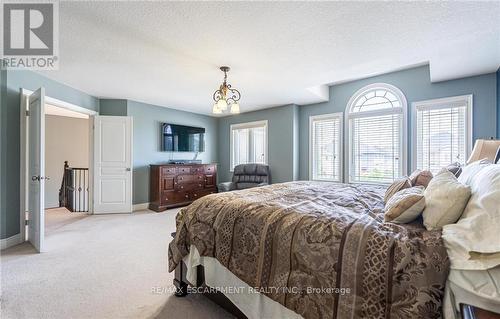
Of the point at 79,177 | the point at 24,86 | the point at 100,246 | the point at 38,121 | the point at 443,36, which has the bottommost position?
the point at 100,246

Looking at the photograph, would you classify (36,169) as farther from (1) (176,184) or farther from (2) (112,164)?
(1) (176,184)

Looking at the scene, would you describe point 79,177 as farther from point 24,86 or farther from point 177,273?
point 177,273

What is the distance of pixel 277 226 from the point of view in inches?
57.1

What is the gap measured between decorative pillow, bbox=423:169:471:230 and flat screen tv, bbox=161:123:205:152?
209 inches

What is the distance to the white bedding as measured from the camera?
4.58 feet

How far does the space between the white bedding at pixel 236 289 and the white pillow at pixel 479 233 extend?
84cm

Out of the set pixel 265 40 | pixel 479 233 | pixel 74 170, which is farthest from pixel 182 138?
pixel 479 233

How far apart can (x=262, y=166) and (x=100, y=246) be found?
3518 millimetres

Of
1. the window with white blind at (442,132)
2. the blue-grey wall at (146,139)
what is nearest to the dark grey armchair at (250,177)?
the blue-grey wall at (146,139)

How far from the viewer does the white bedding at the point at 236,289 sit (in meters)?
1.40

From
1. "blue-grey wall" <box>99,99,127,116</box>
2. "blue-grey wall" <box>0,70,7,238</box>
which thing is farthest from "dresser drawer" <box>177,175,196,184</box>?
"blue-grey wall" <box>0,70,7,238</box>

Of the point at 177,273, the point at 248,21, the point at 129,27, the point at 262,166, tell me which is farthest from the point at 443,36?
the point at 262,166

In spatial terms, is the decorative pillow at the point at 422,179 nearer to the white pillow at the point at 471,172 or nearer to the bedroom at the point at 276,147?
the bedroom at the point at 276,147

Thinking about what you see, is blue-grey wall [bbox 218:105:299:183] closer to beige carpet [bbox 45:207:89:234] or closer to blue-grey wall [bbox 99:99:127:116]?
blue-grey wall [bbox 99:99:127:116]
